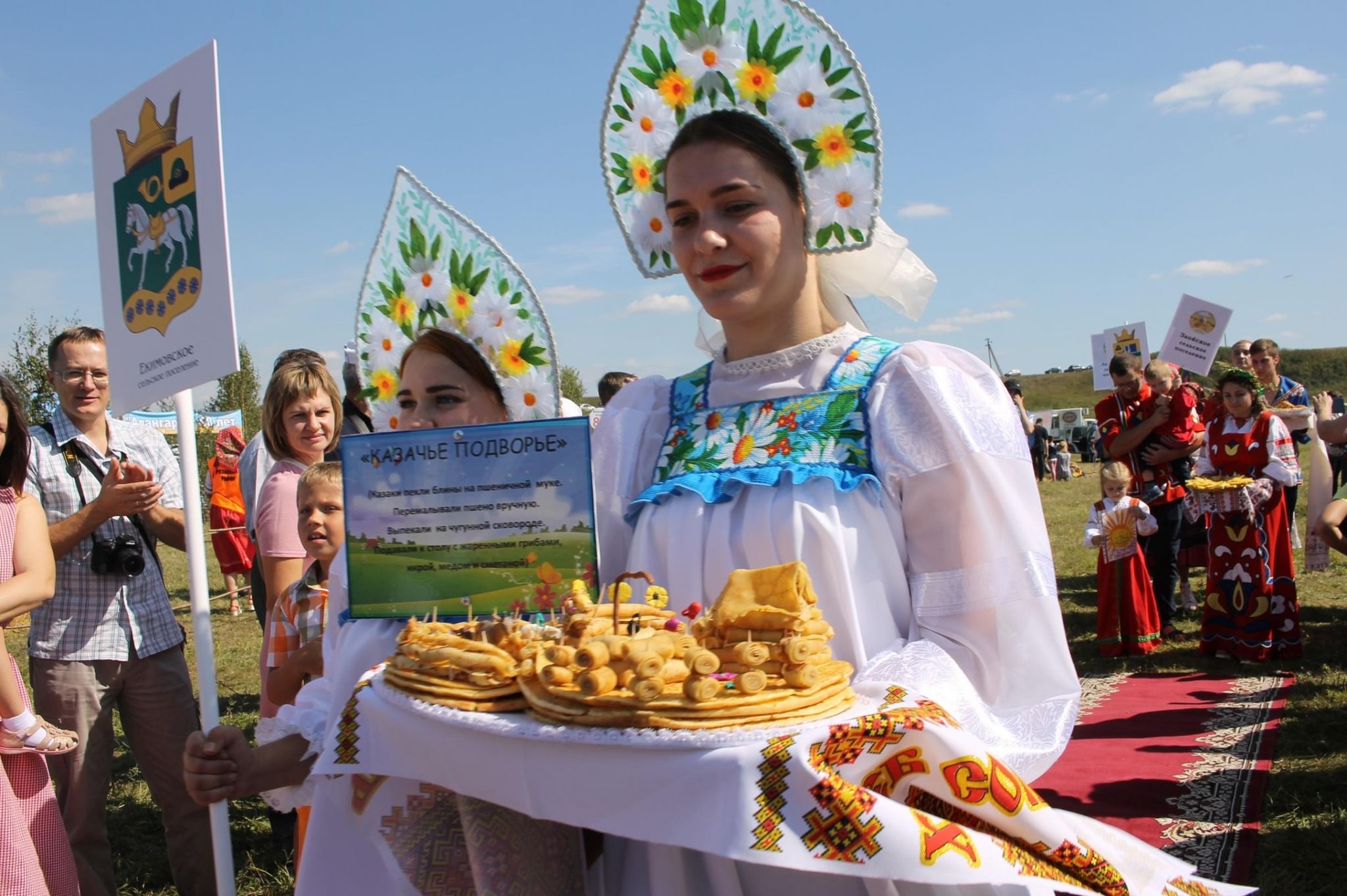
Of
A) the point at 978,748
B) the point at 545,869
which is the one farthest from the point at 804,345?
the point at 545,869

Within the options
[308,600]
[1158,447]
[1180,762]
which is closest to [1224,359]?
[1158,447]

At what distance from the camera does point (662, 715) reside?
4.23 ft

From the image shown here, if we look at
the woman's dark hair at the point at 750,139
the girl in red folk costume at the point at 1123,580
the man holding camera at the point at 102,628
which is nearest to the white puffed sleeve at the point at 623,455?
the woman's dark hair at the point at 750,139

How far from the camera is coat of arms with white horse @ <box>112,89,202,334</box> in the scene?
272 cm

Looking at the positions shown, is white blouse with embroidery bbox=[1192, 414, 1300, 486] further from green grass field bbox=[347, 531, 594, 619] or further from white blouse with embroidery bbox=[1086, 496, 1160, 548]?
green grass field bbox=[347, 531, 594, 619]

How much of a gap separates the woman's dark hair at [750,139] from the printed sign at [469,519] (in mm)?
630

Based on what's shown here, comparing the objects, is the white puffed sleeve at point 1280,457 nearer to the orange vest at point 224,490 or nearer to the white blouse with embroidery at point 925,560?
the white blouse with embroidery at point 925,560

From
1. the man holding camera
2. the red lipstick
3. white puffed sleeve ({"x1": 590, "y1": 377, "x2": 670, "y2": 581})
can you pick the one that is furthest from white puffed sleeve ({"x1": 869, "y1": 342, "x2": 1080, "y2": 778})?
the man holding camera

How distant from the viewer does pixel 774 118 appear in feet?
6.67

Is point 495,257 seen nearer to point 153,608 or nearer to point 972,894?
point 972,894

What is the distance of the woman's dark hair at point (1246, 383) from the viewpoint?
688 cm

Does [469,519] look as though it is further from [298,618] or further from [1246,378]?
[1246,378]

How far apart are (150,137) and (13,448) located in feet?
4.20

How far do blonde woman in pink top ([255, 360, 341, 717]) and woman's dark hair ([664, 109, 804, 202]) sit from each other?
7.37 feet
